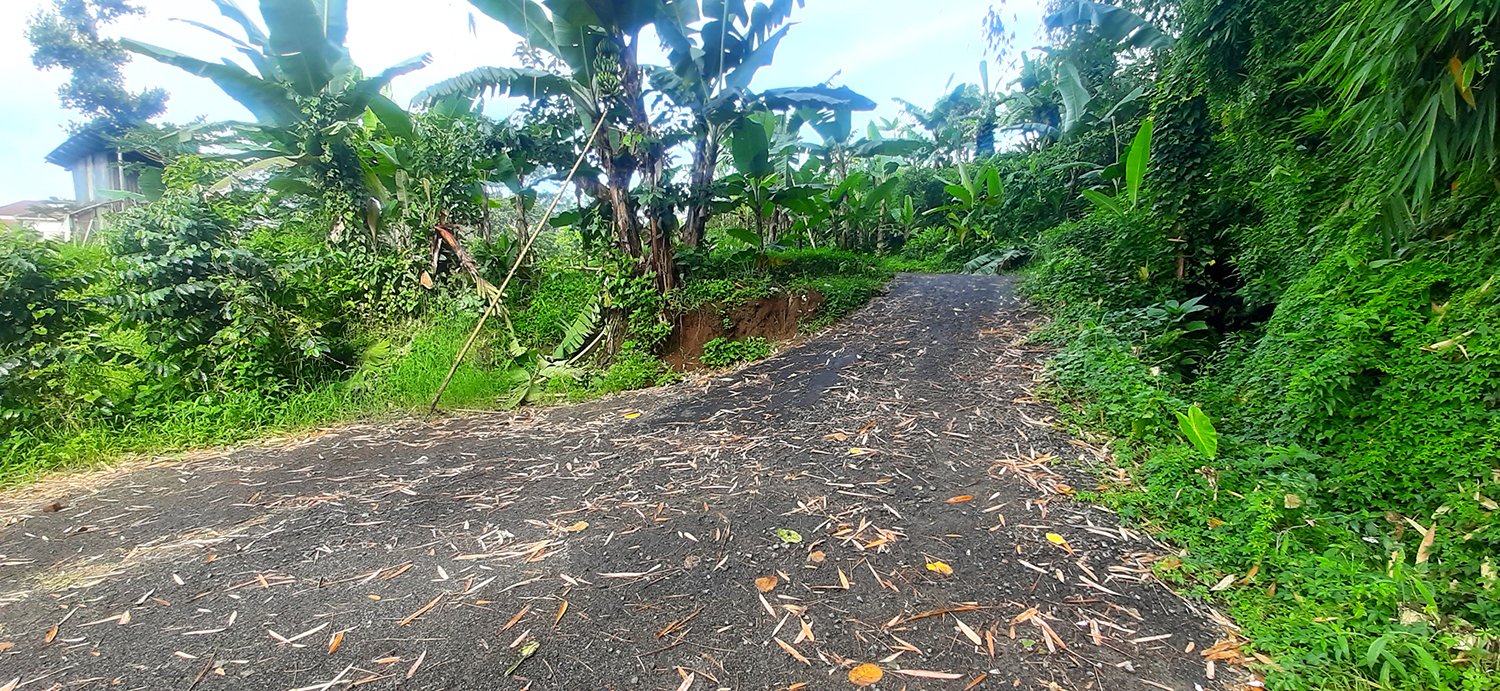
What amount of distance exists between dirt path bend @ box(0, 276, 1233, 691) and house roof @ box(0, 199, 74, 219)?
9820 millimetres

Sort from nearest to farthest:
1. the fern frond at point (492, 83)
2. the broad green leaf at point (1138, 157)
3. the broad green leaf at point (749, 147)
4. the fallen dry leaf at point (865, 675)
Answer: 1. the fallen dry leaf at point (865, 675)
2. the broad green leaf at point (1138, 157)
3. the fern frond at point (492, 83)
4. the broad green leaf at point (749, 147)

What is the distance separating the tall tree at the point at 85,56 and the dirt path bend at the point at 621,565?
566 inches

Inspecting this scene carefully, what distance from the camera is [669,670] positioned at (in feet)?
5.31

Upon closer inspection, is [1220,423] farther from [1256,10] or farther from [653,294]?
[653,294]

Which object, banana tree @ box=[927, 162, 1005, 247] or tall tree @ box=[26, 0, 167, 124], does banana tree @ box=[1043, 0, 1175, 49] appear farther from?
tall tree @ box=[26, 0, 167, 124]

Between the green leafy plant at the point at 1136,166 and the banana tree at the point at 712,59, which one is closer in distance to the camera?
the green leafy plant at the point at 1136,166

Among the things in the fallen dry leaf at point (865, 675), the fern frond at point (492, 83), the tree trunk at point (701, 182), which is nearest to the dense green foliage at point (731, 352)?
the tree trunk at point (701, 182)

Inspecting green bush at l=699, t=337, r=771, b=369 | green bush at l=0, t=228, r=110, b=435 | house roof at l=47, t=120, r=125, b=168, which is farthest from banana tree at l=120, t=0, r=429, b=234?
house roof at l=47, t=120, r=125, b=168

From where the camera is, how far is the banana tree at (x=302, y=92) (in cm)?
542

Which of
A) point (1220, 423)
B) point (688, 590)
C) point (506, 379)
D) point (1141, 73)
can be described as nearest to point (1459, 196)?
point (1220, 423)

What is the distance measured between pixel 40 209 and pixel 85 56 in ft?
13.3

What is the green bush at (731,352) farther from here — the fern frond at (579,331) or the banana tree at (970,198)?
the banana tree at (970,198)

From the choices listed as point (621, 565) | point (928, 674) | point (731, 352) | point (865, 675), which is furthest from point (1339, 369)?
point (731, 352)

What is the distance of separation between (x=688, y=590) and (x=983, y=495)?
1.39 meters
